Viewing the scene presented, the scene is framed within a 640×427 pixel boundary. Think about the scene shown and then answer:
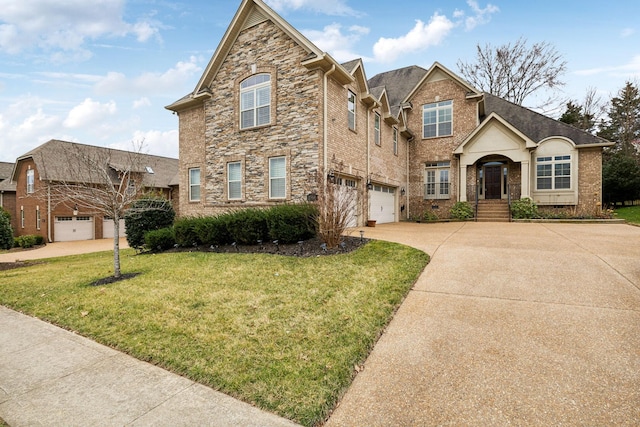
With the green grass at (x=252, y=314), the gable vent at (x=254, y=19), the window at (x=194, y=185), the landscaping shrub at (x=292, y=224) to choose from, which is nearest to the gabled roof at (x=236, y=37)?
the gable vent at (x=254, y=19)

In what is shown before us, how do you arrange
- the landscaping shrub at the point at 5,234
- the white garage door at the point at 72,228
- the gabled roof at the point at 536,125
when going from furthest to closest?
the white garage door at the point at 72,228
the landscaping shrub at the point at 5,234
the gabled roof at the point at 536,125

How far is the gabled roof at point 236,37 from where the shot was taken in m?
11.2

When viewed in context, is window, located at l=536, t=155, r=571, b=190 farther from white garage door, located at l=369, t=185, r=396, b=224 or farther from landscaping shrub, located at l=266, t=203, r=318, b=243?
landscaping shrub, located at l=266, t=203, r=318, b=243

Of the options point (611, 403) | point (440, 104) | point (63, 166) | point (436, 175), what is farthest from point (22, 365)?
point (63, 166)

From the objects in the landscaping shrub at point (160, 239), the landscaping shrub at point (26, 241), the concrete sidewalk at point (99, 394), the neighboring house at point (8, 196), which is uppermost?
the neighboring house at point (8, 196)

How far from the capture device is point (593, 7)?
10.6 meters

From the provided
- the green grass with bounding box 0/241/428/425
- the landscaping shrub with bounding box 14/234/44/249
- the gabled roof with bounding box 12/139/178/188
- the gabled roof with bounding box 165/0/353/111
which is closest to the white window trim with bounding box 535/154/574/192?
the gabled roof with bounding box 165/0/353/111

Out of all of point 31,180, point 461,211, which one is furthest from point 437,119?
point 31,180

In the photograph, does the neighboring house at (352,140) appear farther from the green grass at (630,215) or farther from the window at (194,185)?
the green grass at (630,215)

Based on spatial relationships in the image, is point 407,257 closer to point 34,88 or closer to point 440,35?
point 440,35

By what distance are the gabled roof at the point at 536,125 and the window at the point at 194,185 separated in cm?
1734

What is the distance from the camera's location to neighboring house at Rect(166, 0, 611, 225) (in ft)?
38.8

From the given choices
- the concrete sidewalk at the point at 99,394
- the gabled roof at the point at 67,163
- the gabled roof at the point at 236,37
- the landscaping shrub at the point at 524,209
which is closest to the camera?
the concrete sidewalk at the point at 99,394

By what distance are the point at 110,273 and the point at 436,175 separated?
1728cm
